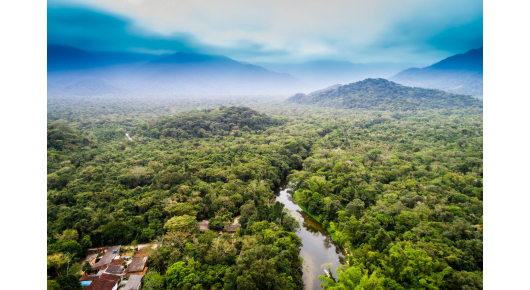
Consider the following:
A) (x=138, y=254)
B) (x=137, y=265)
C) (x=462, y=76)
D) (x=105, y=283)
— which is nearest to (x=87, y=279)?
(x=105, y=283)

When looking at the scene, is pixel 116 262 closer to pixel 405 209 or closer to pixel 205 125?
pixel 405 209

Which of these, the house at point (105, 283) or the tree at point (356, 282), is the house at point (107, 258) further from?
the tree at point (356, 282)

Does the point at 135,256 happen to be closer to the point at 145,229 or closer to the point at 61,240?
the point at 145,229

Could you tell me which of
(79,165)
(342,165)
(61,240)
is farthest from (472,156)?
(79,165)

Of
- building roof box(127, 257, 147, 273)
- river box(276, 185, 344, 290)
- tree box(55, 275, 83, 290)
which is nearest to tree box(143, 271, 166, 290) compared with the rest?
building roof box(127, 257, 147, 273)

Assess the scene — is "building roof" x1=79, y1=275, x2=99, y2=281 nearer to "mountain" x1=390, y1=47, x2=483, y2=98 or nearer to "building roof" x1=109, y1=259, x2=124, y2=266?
"building roof" x1=109, y1=259, x2=124, y2=266

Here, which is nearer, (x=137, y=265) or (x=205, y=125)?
(x=137, y=265)

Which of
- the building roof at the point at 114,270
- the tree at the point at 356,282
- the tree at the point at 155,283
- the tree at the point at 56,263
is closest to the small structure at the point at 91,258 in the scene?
the tree at the point at 56,263
